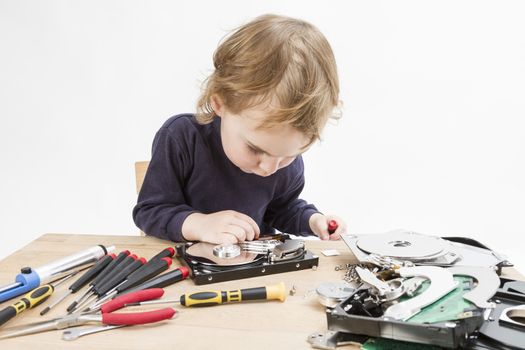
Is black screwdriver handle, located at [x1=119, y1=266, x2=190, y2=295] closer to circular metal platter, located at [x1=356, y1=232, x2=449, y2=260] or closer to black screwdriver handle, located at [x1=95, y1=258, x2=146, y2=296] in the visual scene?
black screwdriver handle, located at [x1=95, y1=258, x2=146, y2=296]

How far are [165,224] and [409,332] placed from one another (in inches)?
23.5

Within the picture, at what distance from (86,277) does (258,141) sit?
14.5 inches

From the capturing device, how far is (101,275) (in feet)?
2.73

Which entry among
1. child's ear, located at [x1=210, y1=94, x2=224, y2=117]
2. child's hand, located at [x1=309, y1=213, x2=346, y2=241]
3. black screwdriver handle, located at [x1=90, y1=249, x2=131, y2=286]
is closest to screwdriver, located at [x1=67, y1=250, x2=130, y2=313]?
black screwdriver handle, located at [x1=90, y1=249, x2=131, y2=286]

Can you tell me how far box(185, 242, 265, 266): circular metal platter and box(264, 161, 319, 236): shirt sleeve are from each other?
0.39 metres

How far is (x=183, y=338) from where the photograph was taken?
0.66 m

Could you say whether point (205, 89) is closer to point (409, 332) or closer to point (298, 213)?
point (298, 213)

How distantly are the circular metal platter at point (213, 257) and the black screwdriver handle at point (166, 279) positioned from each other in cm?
4

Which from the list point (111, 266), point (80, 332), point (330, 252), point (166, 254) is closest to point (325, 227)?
point (330, 252)

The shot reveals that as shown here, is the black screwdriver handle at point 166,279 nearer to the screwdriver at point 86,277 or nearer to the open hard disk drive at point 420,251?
the screwdriver at point 86,277

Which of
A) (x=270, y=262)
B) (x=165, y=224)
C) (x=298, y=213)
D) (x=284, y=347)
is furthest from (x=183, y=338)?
(x=298, y=213)

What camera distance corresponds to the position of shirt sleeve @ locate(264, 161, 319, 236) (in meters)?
1.29

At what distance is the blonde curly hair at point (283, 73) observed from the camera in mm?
870

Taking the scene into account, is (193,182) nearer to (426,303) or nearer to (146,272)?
(146,272)
